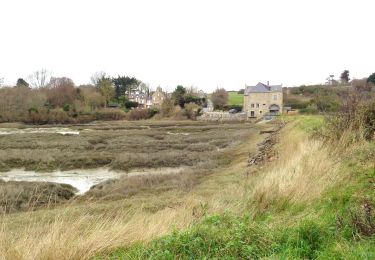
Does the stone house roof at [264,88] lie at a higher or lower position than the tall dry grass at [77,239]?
higher

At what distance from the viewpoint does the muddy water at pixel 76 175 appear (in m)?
17.2

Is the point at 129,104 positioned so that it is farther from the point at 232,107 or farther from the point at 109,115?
the point at 232,107

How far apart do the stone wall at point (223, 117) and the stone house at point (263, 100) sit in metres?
1.69

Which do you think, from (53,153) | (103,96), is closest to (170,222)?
(53,153)

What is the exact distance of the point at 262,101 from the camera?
63.2 meters

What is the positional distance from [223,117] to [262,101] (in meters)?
8.01

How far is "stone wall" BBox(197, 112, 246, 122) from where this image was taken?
2508 inches

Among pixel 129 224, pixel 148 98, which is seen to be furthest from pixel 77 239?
pixel 148 98

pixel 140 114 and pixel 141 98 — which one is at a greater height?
pixel 141 98

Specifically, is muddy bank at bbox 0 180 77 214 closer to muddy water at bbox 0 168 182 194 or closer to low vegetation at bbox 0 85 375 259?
muddy water at bbox 0 168 182 194

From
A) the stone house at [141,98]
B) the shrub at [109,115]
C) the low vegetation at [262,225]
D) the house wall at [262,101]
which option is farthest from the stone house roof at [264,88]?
the low vegetation at [262,225]

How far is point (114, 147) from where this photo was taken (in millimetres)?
27203

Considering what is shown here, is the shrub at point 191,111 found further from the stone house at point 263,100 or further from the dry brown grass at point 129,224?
the dry brown grass at point 129,224

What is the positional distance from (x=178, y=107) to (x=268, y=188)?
65.9 meters
